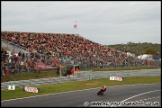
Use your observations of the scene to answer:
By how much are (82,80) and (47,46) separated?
791 centimetres

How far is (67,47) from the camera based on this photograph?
1576 inches

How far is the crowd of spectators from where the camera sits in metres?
35.8

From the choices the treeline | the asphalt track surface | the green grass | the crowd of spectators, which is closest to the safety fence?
the crowd of spectators

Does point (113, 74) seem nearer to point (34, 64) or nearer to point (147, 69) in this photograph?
point (147, 69)

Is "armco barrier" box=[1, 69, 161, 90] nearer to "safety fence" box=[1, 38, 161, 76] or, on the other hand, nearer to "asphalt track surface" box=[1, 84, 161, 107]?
"safety fence" box=[1, 38, 161, 76]

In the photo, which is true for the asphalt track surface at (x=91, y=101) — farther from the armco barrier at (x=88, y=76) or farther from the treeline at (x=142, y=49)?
the treeline at (x=142, y=49)

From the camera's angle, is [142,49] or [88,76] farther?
[142,49]

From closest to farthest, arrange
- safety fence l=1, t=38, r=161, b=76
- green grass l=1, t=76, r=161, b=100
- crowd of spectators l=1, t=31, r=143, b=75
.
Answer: green grass l=1, t=76, r=161, b=100
safety fence l=1, t=38, r=161, b=76
crowd of spectators l=1, t=31, r=143, b=75

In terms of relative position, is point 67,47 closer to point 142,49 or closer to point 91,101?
point 91,101

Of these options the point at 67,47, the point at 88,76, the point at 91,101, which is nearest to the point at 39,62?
the point at 88,76

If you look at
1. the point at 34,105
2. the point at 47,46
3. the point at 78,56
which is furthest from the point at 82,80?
the point at 34,105

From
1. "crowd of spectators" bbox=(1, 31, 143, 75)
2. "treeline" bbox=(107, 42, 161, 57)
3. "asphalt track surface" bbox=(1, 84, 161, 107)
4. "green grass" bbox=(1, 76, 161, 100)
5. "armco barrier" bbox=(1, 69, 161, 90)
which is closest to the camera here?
"asphalt track surface" bbox=(1, 84, 161, 107)

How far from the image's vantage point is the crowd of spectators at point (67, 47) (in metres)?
35.8

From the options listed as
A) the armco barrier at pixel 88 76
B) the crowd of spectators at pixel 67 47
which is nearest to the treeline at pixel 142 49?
the crowd of spectators at pixel 67 47
